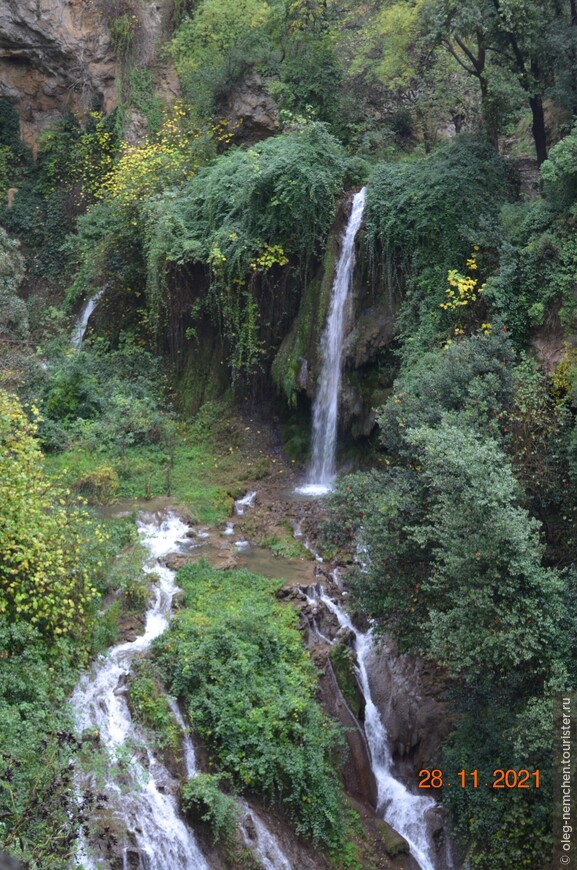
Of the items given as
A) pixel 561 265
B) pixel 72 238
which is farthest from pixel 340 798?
pixel 72 238

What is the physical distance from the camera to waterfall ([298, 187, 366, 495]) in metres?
17.6

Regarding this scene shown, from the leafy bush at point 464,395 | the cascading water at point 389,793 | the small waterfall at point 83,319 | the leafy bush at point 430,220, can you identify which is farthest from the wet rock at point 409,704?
the small waterfall at point 83,319

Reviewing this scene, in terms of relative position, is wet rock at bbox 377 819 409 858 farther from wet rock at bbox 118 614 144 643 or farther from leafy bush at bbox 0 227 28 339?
leafy bush at bbox 0 227 28 339

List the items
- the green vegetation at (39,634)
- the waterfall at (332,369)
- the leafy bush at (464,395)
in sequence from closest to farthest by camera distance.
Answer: the green vegetation at (39,634), the leafy bush at (464,395), the waterfall at (332,369)

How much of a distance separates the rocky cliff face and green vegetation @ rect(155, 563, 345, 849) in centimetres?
1972

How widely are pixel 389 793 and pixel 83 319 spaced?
15.1m

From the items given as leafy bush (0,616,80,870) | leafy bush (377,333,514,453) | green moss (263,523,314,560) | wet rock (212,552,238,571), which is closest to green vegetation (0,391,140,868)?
leafy bush (0,616,80,870)

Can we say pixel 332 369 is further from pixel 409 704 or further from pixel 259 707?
pixel 259 707

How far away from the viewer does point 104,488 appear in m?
15.5

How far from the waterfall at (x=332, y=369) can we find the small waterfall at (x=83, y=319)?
717cm

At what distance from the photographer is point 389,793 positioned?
11.2 m

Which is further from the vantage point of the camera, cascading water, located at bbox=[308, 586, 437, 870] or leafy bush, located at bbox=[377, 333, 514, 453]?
leafy bush, located at bbox=[377, 333, 514, 453]

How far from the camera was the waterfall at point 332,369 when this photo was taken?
1761 centimetres

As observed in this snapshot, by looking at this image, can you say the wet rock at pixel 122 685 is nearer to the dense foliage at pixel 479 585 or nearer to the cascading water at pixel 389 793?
the dense foliage at pixel 479 585
